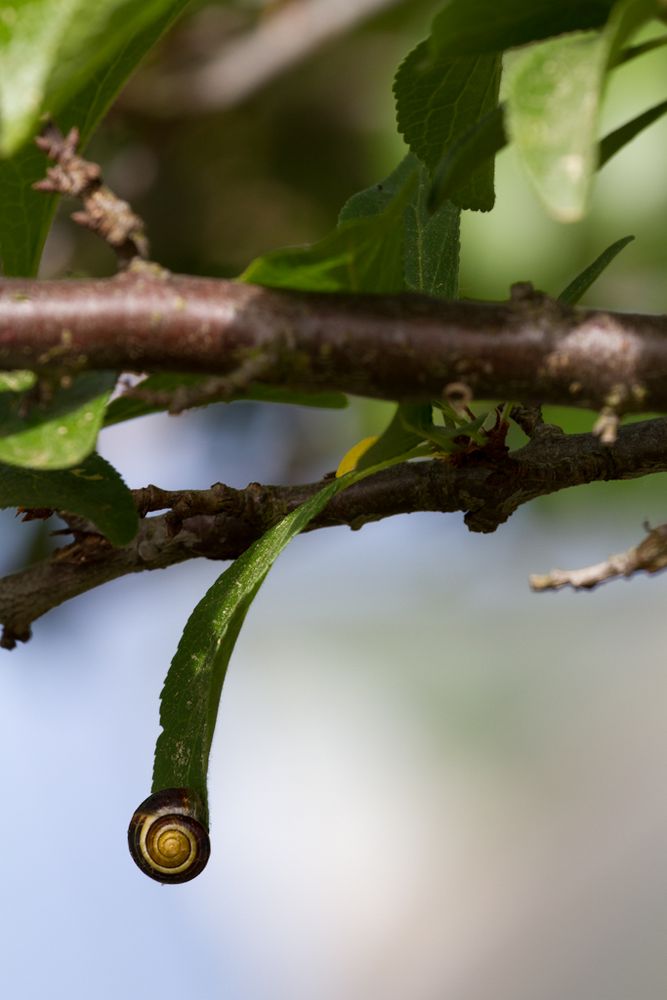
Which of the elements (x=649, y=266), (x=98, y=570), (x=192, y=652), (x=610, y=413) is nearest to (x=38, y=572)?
(x=98, y=570)

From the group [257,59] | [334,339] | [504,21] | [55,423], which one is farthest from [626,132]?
[257,59]

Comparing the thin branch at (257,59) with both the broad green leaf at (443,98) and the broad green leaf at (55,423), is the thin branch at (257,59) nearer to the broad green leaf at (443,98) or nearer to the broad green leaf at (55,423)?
the broad green leaf at (443,98)

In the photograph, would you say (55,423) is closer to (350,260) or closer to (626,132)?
(350,260)

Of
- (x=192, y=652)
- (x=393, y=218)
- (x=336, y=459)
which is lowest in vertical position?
(x=192, y=652)

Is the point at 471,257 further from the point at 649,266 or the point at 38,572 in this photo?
the point at 38,572

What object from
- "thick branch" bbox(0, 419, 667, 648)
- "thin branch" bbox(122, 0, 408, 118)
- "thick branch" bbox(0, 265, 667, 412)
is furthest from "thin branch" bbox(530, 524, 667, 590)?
"thin branch" bbox(122, 0, 408, 118)
